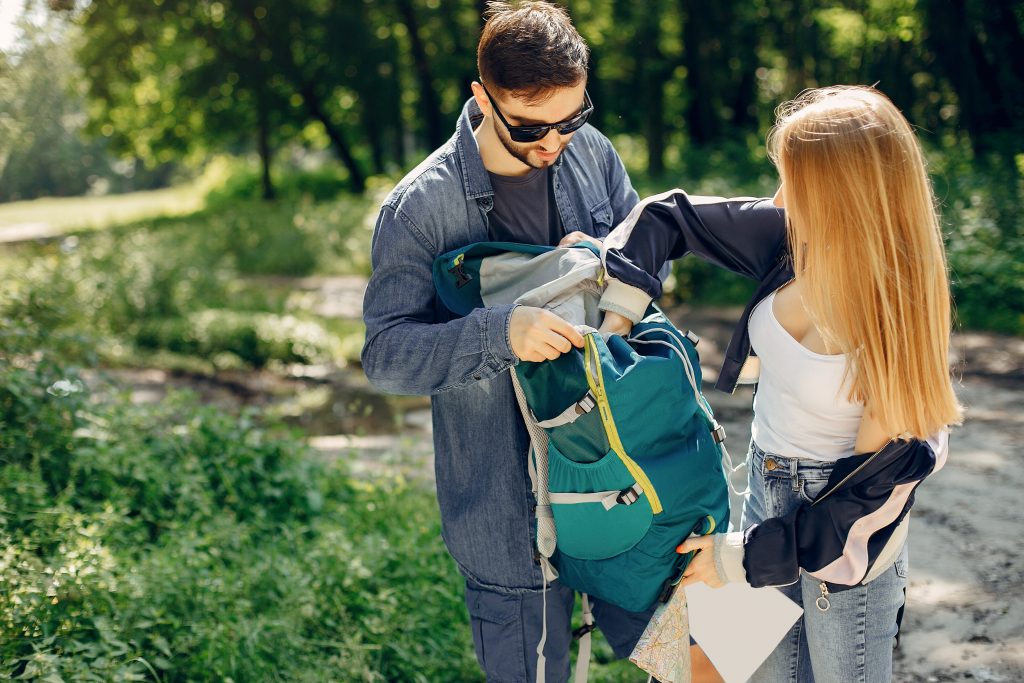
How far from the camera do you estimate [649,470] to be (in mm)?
1855

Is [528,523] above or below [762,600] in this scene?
above

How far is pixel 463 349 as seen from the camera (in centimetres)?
188

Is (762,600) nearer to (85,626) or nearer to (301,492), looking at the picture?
(85,626)

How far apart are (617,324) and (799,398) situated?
16.2 inches

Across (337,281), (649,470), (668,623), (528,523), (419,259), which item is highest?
(419,259)

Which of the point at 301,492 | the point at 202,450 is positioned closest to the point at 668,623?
the point at 301,492

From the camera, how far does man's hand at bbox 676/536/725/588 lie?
76.3 inches

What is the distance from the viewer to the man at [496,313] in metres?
1.89

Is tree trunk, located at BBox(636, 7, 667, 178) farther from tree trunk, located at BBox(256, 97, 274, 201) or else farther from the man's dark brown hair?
the man's dark brown hair

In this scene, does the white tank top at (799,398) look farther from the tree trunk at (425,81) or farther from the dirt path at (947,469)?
the tree trunk at (425,81)

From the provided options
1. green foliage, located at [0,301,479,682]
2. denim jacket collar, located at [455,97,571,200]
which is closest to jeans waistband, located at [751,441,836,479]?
denim jacket collar, located at [455,97,571,200]

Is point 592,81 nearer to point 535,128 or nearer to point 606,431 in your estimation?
point 535,128

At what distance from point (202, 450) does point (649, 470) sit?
Result: 3.16m

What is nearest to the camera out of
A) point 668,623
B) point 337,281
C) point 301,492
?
point 668,623
